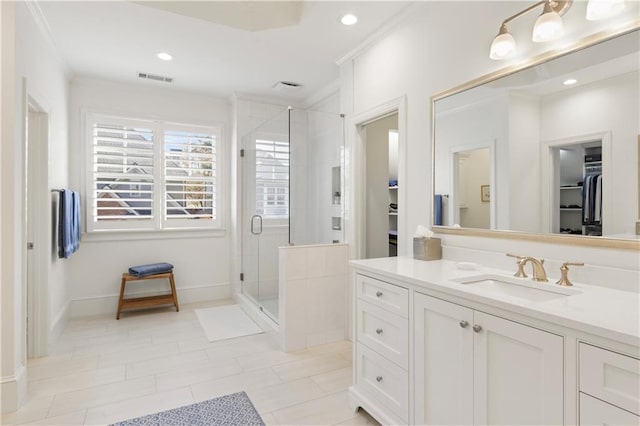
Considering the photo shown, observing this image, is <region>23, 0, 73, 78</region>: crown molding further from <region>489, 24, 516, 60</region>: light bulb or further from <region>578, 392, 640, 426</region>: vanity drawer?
<region>578, 392, 640, 426</region>: vanity drawer

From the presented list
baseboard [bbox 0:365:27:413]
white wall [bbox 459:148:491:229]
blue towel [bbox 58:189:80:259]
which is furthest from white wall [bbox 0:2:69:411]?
white wall [bbox 459:148:491:229]

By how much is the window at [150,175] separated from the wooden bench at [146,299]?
648mm

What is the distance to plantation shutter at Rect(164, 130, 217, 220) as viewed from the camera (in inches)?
168

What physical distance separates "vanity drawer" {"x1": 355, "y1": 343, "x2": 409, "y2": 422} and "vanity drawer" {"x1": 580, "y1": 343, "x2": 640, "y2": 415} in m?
0.83

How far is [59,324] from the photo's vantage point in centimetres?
326

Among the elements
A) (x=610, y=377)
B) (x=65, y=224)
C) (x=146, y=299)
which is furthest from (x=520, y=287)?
(x=146, y=299)

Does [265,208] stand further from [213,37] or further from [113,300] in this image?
[113,300]

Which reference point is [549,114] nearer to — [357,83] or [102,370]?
[357,83]

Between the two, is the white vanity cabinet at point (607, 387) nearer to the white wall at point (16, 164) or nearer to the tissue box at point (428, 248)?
the tissue box at point (428, 248)

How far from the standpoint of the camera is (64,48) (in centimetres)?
310

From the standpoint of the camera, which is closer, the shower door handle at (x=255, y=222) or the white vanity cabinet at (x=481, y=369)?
the white vanity cabinet at (x=481, y=369)

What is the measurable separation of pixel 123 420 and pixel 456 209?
7.75ft

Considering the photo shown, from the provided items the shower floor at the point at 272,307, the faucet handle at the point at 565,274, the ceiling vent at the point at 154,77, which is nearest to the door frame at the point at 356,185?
the shower floor at the point at 272,307

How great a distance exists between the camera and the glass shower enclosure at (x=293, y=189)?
340cm
